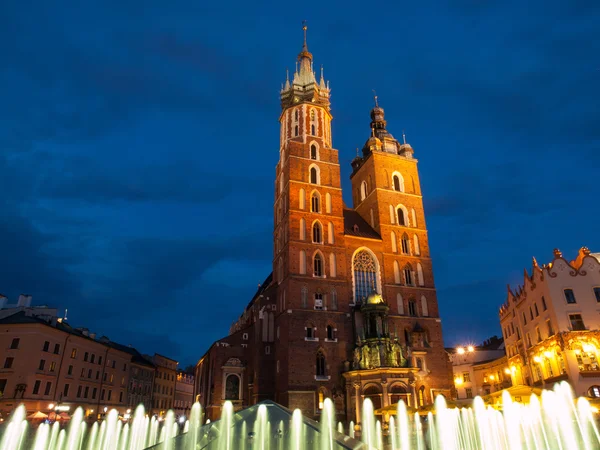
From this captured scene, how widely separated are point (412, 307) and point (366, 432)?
19565 millimetres

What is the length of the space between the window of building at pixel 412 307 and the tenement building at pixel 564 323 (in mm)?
11255

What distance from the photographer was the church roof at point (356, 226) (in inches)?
2133

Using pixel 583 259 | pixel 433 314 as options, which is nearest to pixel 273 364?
pixel 433 314

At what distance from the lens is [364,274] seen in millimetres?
52594

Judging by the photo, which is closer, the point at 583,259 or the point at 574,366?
the point at 574,366

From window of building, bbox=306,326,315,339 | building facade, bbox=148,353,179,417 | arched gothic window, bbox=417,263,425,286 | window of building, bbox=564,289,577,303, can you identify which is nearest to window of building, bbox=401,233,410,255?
arched gothic window, bbox=417,263,425,286

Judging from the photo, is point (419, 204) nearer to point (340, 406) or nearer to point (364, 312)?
point (364, 312)

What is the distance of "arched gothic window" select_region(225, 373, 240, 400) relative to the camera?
51.0 m

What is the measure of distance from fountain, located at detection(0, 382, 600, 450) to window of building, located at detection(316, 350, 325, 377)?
7.01 meters

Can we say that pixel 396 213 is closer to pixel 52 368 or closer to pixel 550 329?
pixel 550 329

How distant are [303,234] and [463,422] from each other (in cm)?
2503

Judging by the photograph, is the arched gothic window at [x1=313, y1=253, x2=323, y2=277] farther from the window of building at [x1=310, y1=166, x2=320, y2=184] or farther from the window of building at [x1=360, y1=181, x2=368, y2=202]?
the window of building at [x1=360, y1=181, x2=368, y2=202]

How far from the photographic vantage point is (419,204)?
58625mm

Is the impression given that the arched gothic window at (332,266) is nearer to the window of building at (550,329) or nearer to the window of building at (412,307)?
the window of building at (412,307)
